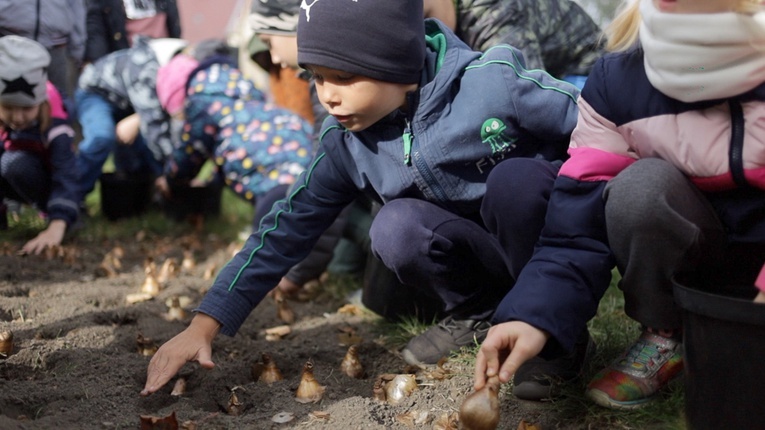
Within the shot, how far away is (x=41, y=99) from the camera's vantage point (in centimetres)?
378

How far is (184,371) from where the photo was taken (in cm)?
218

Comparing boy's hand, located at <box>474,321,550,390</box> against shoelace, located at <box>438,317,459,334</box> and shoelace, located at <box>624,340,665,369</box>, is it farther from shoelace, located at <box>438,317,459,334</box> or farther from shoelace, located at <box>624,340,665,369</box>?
shoelace, located at <box>438,317,459,334</box>

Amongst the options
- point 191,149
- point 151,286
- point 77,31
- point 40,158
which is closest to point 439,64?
point 151,286

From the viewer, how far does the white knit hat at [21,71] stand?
11.5 ft

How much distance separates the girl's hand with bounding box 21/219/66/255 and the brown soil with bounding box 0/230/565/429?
539 millimetres

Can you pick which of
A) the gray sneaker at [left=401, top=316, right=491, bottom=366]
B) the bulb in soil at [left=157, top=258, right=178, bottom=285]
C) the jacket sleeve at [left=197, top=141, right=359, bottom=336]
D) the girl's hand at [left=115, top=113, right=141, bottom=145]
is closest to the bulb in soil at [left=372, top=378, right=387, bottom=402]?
the gray sneaker at [left=401, top=316, right=491, bottom=366]

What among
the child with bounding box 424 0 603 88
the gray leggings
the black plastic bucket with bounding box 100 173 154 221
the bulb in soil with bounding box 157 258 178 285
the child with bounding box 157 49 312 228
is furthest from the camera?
the black plastic bucket with bounding box 100 173 154 221

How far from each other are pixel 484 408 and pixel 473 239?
0.72 m

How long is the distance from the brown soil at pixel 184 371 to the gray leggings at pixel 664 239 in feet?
1.21

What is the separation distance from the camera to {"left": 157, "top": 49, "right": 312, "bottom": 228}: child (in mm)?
3875

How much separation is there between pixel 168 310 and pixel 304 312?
1.61ft

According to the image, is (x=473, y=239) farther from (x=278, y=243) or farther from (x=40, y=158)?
(x=40, y=158)

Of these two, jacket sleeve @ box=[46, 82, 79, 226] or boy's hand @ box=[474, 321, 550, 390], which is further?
jacket sleeve @ box=[46, 82, 79, 226]

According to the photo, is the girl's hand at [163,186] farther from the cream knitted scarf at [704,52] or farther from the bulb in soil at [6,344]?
the cream knitted scarf at [704,52]
